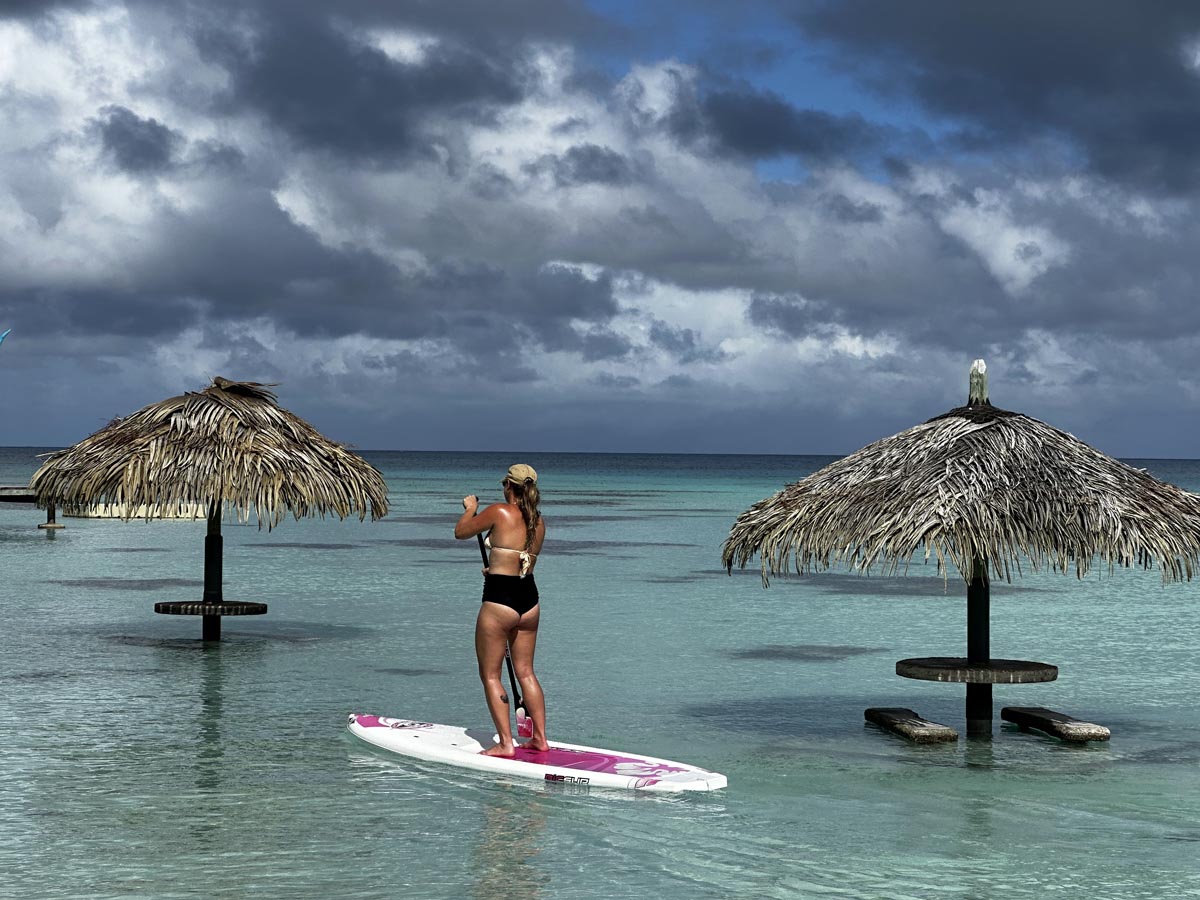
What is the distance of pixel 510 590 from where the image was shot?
10062mm

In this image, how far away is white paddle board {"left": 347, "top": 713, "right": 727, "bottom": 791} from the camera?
9734 millimetres

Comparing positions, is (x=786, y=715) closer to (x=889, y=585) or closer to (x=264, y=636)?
(x=264, y=636)

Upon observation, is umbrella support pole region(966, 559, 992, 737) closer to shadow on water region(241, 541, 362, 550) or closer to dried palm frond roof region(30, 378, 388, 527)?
dried palm frond roof region(30, 378, 388, 527)

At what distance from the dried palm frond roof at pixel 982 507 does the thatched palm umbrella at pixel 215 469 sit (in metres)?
5.88

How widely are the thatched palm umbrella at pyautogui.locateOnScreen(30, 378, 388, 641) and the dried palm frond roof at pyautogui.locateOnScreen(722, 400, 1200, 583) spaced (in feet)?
19.3

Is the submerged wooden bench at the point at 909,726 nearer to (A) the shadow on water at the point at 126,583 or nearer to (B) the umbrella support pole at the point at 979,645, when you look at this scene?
(B) the umbrella support pole at the point at 979,645

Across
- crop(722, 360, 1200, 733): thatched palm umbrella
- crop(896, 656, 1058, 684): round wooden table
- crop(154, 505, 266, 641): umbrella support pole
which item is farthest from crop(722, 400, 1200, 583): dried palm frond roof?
crop(154, 505, 266, 641): umbrella support pole

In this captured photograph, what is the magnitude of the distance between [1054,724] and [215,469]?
331 inches

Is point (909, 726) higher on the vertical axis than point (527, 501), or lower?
lower

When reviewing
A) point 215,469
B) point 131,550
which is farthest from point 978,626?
point 131,550

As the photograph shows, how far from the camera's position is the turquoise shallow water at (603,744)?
8.17 m

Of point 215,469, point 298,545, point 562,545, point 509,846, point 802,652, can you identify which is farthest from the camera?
point 562,545

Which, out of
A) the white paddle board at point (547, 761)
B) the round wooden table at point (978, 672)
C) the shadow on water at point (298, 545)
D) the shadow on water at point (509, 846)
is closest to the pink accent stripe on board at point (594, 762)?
the white paddle board at point (547, 761)

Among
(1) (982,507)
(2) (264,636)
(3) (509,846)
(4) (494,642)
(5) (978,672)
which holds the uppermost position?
(1) (982,507)
